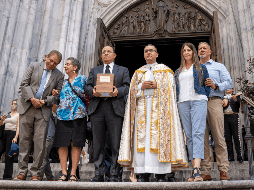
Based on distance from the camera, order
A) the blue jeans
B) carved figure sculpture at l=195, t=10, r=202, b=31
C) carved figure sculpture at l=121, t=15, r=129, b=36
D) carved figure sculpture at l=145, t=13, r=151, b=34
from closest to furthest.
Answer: the blue jeans → carved figure sculpture at l=195, t=10, r=202, b=31 → carved figure sculpture at l=145, t=13, r=151, b=34 → carved figure sculpture at l=121, t=15, r=129, b=36

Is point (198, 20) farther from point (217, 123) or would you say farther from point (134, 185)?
point (134, 185)

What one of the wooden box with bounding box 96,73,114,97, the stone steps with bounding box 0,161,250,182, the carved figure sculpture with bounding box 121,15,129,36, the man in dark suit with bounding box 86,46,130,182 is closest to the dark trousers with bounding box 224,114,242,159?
the stone steps with bounding box 0,161,250,182

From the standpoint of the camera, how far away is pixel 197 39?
9.83m

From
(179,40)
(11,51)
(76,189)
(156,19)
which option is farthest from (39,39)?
(76,189)

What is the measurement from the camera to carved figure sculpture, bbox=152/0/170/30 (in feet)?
31.5

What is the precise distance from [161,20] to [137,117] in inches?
274

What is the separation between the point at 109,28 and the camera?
1005 cm

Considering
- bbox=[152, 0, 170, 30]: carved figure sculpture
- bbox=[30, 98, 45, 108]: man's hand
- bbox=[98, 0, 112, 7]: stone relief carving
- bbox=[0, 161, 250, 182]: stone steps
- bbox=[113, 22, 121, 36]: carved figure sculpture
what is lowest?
bbox=[0, 161, 250, 182]: stone steps

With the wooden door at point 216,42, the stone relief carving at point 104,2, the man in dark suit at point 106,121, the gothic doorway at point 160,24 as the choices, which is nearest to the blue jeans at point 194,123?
the man in dark suit at point 106,121

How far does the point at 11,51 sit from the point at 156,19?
526cm

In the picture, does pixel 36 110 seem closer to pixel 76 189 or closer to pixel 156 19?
pixel 76 189

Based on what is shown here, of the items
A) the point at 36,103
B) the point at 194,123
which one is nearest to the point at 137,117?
the point at 194,123

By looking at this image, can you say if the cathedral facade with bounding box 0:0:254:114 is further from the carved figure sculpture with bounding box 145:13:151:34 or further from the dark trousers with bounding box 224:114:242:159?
the dark trousers with bounding box 224:114:242:159

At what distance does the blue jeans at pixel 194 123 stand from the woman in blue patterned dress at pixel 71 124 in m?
1.40
